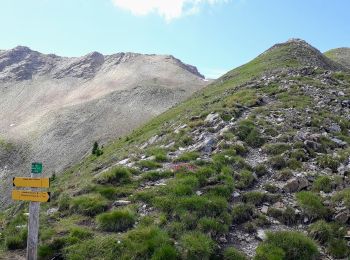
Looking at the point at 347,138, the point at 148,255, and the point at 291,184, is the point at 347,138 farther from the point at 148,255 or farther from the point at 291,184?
the point at 148,255

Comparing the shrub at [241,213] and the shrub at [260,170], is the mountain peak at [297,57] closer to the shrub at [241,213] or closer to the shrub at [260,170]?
the shrub at [260,170]

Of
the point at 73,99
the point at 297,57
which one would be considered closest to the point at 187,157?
the point at 297,57

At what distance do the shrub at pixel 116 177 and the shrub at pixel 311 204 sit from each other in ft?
23.9

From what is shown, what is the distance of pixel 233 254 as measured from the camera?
11641 millimetres

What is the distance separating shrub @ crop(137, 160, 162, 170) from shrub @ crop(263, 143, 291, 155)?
18.0ft

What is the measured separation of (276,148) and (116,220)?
9438 millimetres

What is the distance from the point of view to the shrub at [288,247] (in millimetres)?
11648

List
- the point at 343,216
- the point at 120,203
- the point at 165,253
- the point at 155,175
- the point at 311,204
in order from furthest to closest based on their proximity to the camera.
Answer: the point at 155,175, the point at 120,203, the point at 311,204, the point at 343,216, the point at 165,253

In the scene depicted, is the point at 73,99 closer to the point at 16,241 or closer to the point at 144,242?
the point at 16,241

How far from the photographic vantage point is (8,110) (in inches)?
3981

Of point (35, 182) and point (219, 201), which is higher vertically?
point (35, 182)

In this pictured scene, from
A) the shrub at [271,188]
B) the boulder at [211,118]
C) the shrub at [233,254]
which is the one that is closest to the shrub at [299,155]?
the shrub at [271,188]

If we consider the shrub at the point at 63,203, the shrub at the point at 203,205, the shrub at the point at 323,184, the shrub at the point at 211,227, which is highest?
the shrub at the point at 323,184

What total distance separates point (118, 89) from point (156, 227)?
89551mm
